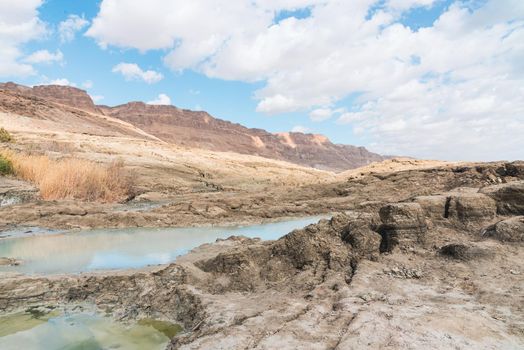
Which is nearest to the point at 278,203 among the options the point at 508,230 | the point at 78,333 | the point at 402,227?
the point at 402,227

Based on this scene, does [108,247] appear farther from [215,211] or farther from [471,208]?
[471,208]

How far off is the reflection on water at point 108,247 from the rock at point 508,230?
4.82 m

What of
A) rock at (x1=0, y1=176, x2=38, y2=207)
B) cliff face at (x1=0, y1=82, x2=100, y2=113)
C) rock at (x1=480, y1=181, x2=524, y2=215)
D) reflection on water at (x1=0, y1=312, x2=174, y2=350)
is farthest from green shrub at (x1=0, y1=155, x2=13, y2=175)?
cliff face at (x1=0, y1=82, x2=100, y2=113)

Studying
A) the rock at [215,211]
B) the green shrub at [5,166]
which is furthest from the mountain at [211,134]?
the rock at [215,211]

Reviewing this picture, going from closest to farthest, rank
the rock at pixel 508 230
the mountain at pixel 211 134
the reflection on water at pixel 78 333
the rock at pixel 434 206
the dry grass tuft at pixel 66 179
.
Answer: the reflection on water at pixel 78 333 < the rock at pixel 508 230 < the rock at pixel 434 206 < the dry grass tuft at pixel 66 179 < the mountain at pixel 211 134

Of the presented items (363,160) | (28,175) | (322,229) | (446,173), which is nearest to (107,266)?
(322,229)

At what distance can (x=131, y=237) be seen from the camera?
10.1 meters

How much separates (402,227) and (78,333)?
388 cm

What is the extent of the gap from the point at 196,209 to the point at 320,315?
997cm

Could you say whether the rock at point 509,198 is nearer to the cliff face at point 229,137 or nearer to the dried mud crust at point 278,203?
the dried mud crust at point 278,203

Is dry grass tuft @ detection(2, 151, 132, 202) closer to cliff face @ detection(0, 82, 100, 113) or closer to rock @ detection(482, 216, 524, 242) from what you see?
rock @ detection(482, 216, 524, 242)

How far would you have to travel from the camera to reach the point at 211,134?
93500 millimetres

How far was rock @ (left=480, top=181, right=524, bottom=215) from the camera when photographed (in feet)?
19.6

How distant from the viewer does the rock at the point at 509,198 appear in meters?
5.99
